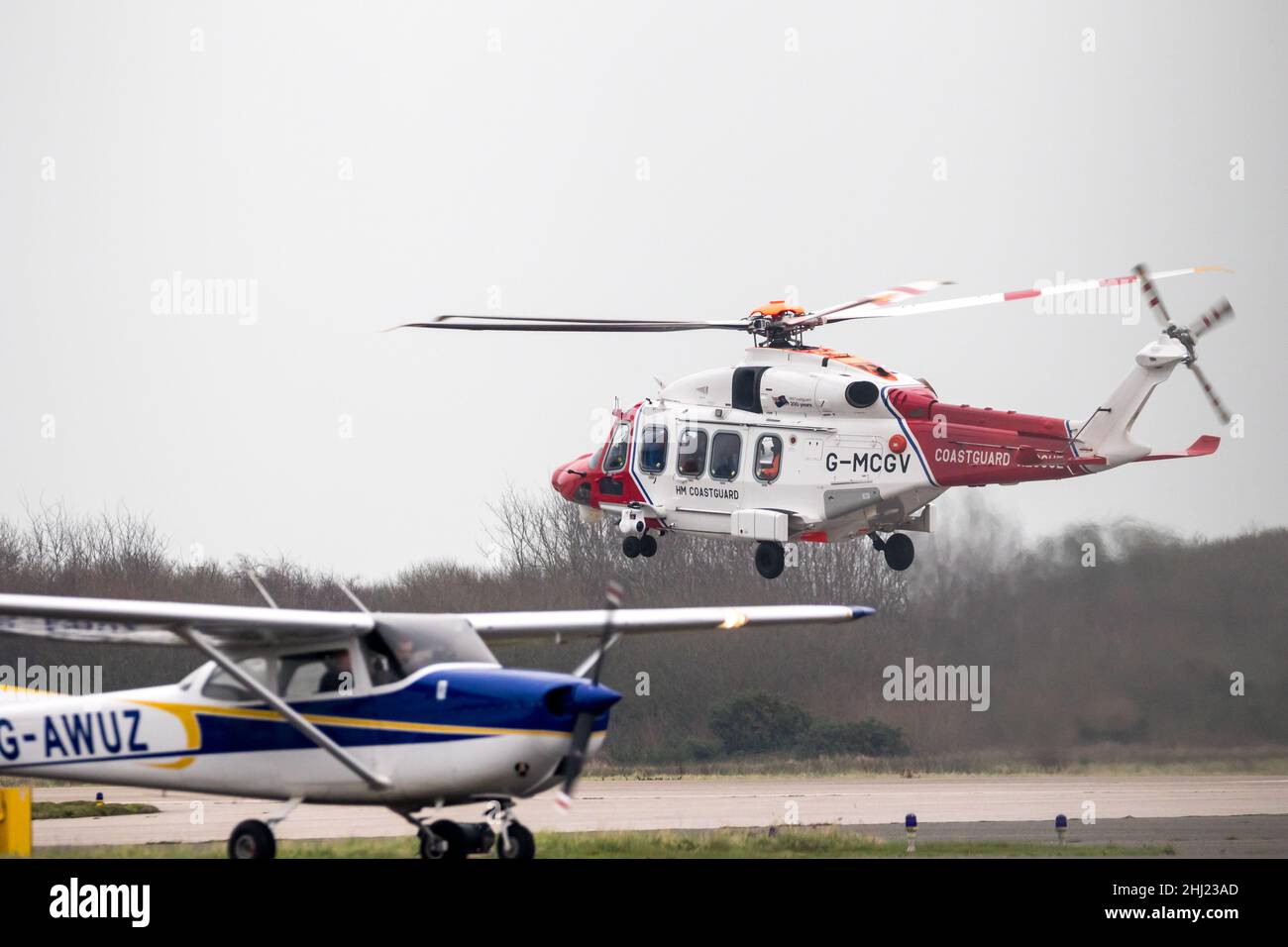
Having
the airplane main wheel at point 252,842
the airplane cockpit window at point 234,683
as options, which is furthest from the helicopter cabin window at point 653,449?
the airplane main wheel at point 252,842

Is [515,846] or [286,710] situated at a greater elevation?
[286,710]

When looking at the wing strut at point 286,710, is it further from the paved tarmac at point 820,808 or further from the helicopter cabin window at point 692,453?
the helicopter cabin window at point 692,453

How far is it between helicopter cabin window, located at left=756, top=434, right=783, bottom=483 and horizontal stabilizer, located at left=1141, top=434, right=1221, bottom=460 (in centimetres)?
611

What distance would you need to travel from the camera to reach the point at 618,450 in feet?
124

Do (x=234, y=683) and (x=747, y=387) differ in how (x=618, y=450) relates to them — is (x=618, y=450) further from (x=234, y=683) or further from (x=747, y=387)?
(x=234, y=683)

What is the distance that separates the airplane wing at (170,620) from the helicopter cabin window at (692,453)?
16.1 metres

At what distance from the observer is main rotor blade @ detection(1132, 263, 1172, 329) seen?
30328mm

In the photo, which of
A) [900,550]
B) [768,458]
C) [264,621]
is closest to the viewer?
[264,621]

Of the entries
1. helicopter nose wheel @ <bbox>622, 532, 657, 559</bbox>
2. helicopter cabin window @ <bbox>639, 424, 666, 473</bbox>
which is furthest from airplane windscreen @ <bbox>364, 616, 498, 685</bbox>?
helicopter nose wheel @ <bbox>622, 532, 657, 559</bbox>

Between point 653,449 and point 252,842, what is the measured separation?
18.1 meters

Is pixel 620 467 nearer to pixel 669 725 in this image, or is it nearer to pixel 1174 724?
pixel 669 725

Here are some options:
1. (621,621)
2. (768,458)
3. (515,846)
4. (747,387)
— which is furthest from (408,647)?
(747,387)
